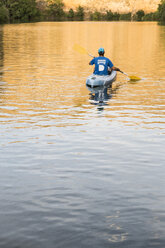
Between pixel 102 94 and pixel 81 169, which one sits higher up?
pixel 81 169

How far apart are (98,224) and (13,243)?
48.3 inches

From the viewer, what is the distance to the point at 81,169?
27.8ft

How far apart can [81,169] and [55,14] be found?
160 m

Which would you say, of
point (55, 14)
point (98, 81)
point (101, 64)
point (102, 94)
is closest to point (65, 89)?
point (98, 81)

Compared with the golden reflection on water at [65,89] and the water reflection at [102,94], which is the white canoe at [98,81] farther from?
the golden reflection on water at [65,89]

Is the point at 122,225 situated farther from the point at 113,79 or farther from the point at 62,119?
the point at 113,79

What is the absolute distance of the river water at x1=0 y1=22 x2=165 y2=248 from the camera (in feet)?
19.1

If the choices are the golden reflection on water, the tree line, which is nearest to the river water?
the golden reflection on water

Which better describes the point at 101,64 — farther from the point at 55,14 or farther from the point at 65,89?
the point at 55,14

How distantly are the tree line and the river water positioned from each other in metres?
97.0

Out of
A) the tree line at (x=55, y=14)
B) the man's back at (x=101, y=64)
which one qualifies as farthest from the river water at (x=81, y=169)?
the tree line at (x=55, y=14)

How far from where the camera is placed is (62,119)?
1314 cm

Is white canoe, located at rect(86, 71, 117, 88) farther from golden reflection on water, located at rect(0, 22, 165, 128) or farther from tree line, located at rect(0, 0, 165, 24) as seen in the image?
tree line, located at rect(0, 0, 165, 24)

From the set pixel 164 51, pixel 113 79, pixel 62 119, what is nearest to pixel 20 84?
pixel 113 79
